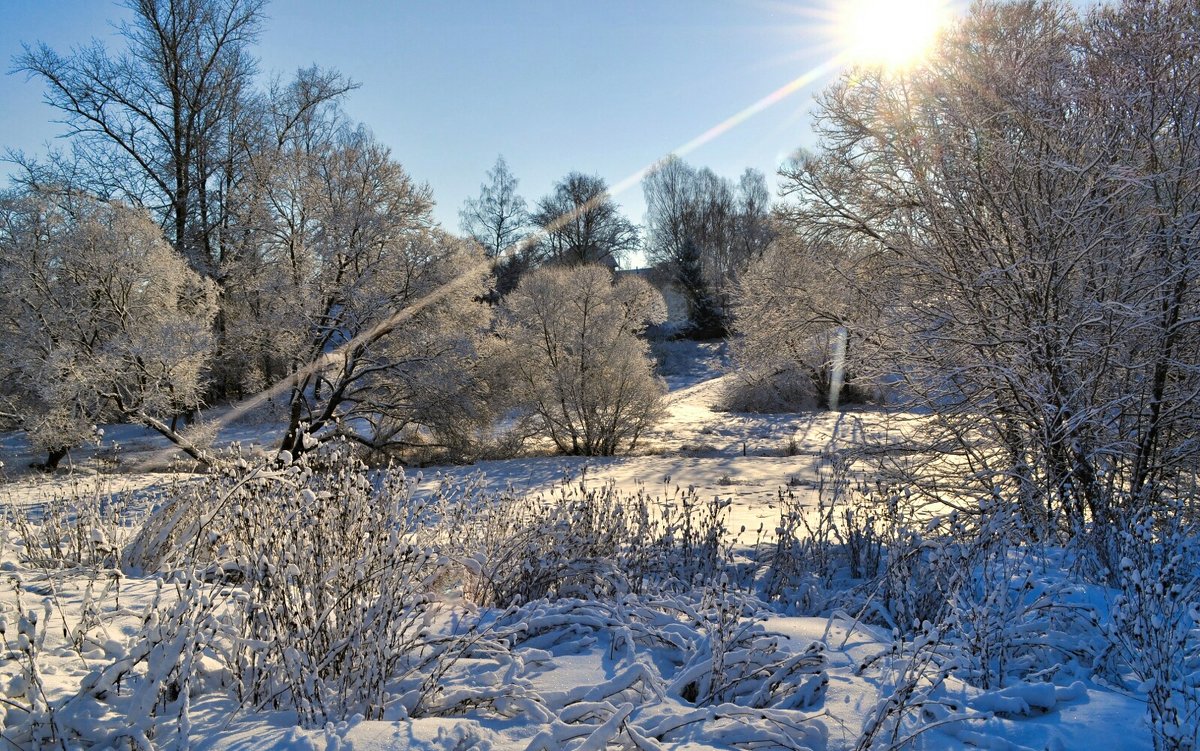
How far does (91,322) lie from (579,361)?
880cm

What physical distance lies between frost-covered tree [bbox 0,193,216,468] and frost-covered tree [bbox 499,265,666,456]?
6.25 meters

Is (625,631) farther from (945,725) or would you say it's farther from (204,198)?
(204,198)

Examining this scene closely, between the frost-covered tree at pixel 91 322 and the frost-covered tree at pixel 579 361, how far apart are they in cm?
625

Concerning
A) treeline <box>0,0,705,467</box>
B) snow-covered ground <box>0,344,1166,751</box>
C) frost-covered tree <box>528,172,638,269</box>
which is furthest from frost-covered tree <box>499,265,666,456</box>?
frost-covered tree <box>528,172,638,269</box>

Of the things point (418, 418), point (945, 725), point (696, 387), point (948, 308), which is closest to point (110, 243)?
point (418, 418)

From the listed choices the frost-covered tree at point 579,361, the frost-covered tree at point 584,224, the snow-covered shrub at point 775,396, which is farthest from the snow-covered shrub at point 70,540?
the frost-covered tree at point 584,224

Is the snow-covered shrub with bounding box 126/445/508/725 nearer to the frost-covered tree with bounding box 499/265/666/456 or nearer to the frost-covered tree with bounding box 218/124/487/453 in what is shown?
the frost-covered tree with bounding box 218/124/487/453

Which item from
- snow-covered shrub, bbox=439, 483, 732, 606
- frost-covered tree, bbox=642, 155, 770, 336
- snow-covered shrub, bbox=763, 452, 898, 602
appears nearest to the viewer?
snow-covered shrub, bbox=439, 483, 732, 606

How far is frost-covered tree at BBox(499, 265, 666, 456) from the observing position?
14.6 m

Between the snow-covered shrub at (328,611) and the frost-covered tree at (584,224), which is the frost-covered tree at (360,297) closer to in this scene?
the snow-covered shrub at (328,611)

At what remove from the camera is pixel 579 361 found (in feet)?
48.1

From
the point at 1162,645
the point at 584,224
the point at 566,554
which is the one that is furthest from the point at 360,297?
the point at 584,224

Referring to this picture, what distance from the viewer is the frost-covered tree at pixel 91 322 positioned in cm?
1033

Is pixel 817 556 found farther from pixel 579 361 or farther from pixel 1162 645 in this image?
pixel 579 361
